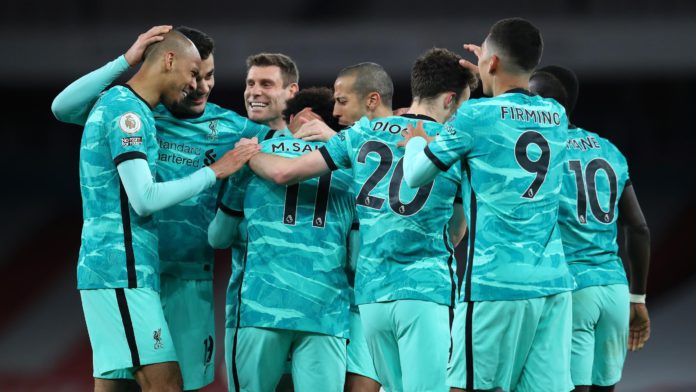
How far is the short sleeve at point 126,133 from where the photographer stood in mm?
4270

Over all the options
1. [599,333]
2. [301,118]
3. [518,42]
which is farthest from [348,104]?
[599,333]

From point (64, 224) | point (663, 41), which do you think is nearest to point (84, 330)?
point (64, 224)

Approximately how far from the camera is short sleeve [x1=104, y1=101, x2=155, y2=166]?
427cm

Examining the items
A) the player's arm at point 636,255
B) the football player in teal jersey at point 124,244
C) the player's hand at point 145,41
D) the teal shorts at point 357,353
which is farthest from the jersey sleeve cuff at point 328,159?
the player's arm at point 636,255

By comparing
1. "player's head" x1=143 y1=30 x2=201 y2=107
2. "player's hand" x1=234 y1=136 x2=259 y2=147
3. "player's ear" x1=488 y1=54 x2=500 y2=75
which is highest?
"player's ear" x1=488 y1=54 x2=500 y2=75

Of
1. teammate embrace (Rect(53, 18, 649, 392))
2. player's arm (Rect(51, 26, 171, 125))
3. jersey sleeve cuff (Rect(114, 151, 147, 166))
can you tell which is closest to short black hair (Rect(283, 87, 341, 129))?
teammate embrace (Rect(53, 18, 649, 392))

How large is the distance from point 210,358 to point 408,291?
48.3 inches

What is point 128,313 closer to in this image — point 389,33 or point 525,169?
point 525,169

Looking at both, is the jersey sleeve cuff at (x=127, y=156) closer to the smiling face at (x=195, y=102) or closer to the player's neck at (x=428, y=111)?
the smiling face at (x=195, y=102)

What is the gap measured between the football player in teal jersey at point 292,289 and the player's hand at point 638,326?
200 cm

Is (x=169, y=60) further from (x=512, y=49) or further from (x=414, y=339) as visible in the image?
(x=414, y=339)

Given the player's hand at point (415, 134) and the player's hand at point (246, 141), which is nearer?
the player's hand at point (415, 134)

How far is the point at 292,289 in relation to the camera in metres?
4.74

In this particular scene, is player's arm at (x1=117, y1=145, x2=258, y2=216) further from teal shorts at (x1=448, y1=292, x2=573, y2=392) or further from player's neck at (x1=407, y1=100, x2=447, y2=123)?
teal shorts at (x1=448, y1=292, x2=573, y2=392)
